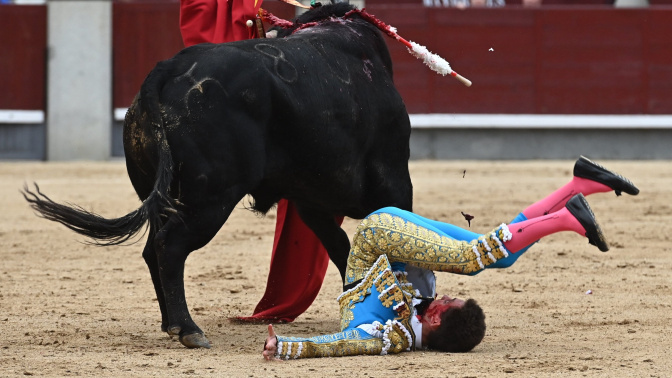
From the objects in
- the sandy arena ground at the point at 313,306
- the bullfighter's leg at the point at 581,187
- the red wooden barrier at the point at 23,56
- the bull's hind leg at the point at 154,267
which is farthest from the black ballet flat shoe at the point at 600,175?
the red wooden barrier at the point at 23,56

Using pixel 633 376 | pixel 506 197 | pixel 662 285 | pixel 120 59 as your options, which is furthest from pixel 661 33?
pixel 633 376

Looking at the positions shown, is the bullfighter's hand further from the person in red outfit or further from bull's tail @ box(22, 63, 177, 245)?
the person in red outfit

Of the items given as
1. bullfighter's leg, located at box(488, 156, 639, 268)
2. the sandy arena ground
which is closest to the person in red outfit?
the sandy arena ground

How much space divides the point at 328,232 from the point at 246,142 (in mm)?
788

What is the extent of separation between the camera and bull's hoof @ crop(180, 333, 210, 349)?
11.0 feet

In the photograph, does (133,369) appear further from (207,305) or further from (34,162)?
(34,162)

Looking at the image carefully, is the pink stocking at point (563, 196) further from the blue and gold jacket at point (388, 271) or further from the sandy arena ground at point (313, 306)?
the sandy arena ground at point (313, 306)

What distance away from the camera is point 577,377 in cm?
290

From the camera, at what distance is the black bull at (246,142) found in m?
3.27

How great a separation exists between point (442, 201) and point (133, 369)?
4.73 metres

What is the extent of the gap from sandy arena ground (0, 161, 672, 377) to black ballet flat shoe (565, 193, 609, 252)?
12.9 inches

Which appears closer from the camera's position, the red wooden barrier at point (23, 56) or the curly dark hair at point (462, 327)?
the curly dark hair at point (462, 327)

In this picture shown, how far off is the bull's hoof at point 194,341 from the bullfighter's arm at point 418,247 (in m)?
0.46

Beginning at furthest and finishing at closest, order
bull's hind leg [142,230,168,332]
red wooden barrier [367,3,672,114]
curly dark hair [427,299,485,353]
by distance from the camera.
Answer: red wooden barrier [367,3,672,114], bull's hind leg [142,230,168,332], curly dark hair [427,299,485,353]
